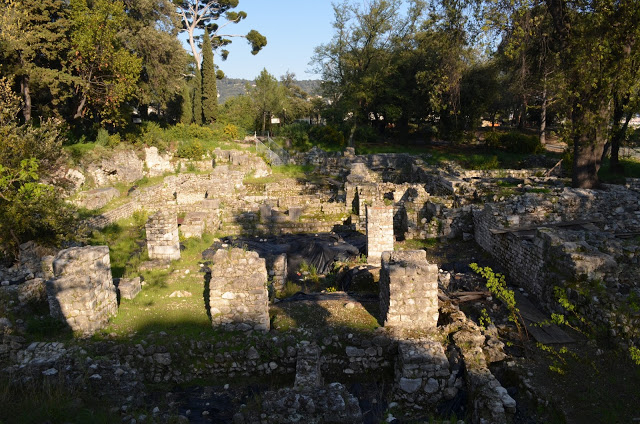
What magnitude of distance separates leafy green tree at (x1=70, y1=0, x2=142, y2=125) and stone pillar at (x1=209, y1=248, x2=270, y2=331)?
54.9 ft

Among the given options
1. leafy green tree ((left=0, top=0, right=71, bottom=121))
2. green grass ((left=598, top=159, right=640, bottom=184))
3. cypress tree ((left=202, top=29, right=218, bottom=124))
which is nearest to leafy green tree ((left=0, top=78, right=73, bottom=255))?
leafy green tree ((left=0, top=0, right=71, bottom=121))

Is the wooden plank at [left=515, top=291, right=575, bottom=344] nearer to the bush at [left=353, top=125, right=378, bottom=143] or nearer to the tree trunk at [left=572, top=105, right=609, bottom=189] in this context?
the tree trunk at [left=572, top=105, right=609, bottom=189]

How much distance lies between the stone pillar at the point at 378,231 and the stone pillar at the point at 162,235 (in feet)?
17.4

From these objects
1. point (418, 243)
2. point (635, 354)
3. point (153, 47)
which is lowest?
point (418, 243)

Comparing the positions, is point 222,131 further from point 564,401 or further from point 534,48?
point 564,401

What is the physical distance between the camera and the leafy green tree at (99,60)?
1922 centimetres

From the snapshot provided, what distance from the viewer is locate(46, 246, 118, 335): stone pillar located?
7.02 meters

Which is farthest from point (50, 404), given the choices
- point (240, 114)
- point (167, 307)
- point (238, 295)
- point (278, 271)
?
point (240, 114)

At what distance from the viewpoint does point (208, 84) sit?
34.0 meters

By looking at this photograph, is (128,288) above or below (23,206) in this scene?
below

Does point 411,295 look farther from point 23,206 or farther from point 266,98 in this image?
point 266,98

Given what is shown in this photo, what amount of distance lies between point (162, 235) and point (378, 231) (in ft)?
19.2

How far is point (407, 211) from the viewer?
15.6 metres

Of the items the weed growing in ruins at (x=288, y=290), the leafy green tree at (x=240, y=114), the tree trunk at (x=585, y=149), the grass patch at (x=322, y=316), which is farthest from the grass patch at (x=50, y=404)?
the leafy green tree at (x=240, y=114)
